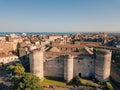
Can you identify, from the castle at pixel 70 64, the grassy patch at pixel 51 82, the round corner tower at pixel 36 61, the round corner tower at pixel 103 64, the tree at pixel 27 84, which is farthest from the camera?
the round corner tower at pixel 36 61

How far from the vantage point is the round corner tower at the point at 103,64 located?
117 feet

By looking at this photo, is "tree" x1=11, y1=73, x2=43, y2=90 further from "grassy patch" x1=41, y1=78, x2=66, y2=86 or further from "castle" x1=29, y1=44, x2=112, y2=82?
"castle" x1=29, y1=44, x2=112, y2=82

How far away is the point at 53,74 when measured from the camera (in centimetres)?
4056

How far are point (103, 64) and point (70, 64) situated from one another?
801cm

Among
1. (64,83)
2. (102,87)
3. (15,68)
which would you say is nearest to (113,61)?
(102,87)

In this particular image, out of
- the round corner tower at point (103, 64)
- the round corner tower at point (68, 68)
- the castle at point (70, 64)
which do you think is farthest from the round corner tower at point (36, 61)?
the round corner tower at point (103, 64)

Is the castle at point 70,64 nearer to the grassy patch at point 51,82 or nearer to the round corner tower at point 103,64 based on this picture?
the round corner tower at point 103,64

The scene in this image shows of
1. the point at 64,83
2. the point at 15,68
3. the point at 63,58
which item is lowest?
the point at 64,83

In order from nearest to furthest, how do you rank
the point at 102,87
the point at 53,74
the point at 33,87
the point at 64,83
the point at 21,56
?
the point at 33,87 → the point at 102,87 → the point at 64,83 → the point at 53,74 → the point at 21,56

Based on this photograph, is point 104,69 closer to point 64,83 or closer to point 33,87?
point 64,83

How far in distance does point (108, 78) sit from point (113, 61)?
14445 millimetres

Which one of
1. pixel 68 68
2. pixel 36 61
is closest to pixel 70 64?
pixel 68 68

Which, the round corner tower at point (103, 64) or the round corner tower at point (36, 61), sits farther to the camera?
the round corner tower at point (36, 61)

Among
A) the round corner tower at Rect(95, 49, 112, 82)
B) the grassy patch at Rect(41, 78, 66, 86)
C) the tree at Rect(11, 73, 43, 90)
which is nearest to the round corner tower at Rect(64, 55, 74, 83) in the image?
the grassy patch at Rect(41, 78, 66, 86)
